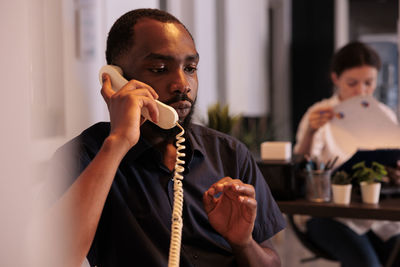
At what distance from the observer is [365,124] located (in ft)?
6.13

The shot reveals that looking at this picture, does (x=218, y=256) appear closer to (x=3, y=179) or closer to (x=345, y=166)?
(x=3, y=179)

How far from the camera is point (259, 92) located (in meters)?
4.29

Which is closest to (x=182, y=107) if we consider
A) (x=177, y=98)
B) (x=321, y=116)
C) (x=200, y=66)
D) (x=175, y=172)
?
(x=177, y=98)

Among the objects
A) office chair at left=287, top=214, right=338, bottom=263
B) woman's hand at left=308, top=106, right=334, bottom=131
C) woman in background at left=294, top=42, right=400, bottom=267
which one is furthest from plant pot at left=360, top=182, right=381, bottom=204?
office chair at left=287, top=214, right=338, bottom=263

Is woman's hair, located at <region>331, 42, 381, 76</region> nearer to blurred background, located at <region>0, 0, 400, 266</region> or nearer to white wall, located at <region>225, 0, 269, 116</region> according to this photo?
blurred background, located at <region>0, 0, 400, 266</region>

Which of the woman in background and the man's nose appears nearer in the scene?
the man's nose

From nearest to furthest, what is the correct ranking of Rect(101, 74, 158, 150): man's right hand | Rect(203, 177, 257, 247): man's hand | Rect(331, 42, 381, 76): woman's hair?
Rect(101, 74, 158, 150): man's right hand, Rect(203, 177, 257, 247): man's hand, Rect(331, 42, 381, 76): woman's hair

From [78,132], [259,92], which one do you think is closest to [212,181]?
[78,132]

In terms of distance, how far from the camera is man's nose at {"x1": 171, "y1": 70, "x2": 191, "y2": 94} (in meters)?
0.87

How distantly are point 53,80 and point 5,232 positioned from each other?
1.11 ft

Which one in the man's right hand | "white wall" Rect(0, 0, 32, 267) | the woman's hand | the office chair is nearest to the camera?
"white wall" Rect(0, 0, 32, 267)

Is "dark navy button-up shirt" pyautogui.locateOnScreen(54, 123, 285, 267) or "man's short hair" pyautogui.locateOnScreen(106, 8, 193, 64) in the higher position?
"man's short hair" pyautogui.locateOnScreen(106, 8, 193, 64)

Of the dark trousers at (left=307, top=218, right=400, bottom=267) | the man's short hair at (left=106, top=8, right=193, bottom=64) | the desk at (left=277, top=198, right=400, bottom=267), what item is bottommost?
the dark trousers at (left=307, top=218, right=400, bottom=267)

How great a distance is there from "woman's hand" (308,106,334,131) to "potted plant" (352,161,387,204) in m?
0.29
